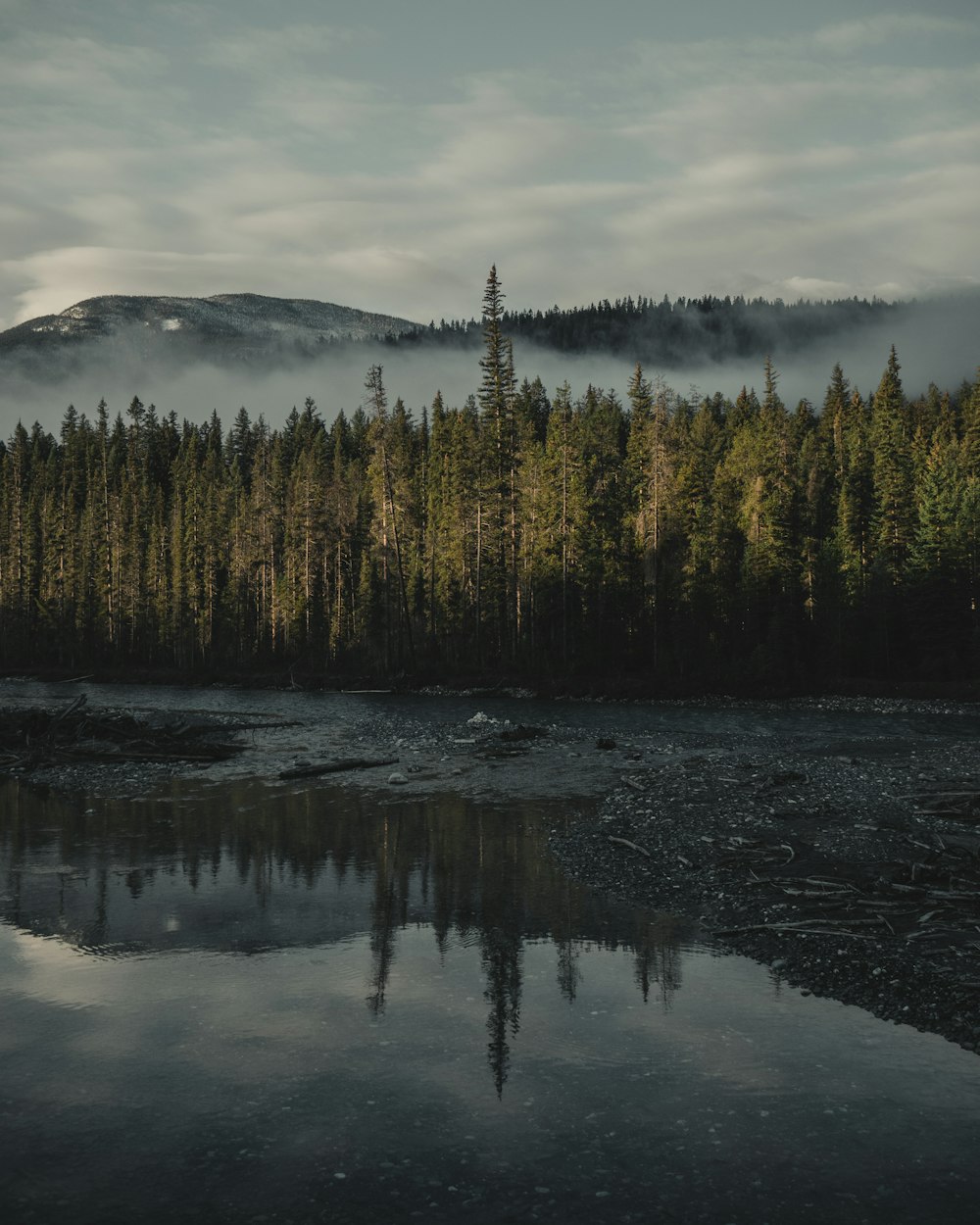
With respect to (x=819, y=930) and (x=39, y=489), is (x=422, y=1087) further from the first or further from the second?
(x=39, y=489)

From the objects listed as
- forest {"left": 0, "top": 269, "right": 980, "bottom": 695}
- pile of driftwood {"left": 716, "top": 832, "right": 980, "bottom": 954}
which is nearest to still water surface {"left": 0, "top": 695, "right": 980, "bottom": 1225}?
pile of driftwood {"left": 716, "top": 832, "right": 980, "bottom": 954}

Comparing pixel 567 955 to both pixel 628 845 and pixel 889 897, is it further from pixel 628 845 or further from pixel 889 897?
pixel 628 845

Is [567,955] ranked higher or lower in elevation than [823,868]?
lower

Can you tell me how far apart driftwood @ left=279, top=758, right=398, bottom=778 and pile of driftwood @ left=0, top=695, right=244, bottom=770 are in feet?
14.3

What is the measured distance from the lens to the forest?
2699 inches

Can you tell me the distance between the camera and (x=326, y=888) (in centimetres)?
1612

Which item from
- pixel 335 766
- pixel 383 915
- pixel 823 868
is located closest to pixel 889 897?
pixel 823 868

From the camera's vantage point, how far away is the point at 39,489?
135m

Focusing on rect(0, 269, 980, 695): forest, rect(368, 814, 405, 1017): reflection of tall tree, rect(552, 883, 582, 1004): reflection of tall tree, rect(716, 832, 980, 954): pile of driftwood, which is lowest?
rect(368, 814, 405, 1017): reflection of tall tree

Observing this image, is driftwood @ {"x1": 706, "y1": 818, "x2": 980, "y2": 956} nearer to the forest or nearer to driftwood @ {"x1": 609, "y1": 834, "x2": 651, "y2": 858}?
driftwood @ {"x1": 609, "y1": 834, "x2": 651, "y2": 858}

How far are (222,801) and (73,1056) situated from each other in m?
14.2

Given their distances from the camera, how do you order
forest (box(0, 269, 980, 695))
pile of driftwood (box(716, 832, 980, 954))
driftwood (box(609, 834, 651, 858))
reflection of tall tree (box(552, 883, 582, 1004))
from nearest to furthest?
reflection of tall tree (box(552, 883, 582, 1004)) → pile of driftwood (box(716, 832, 980, 954)) → driftwood (box(609, 834, 651, 858)) → forest (box(0, 269, 980, 695))

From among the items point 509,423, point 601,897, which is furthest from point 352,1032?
point 509,423

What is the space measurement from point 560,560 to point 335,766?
1795 inches
